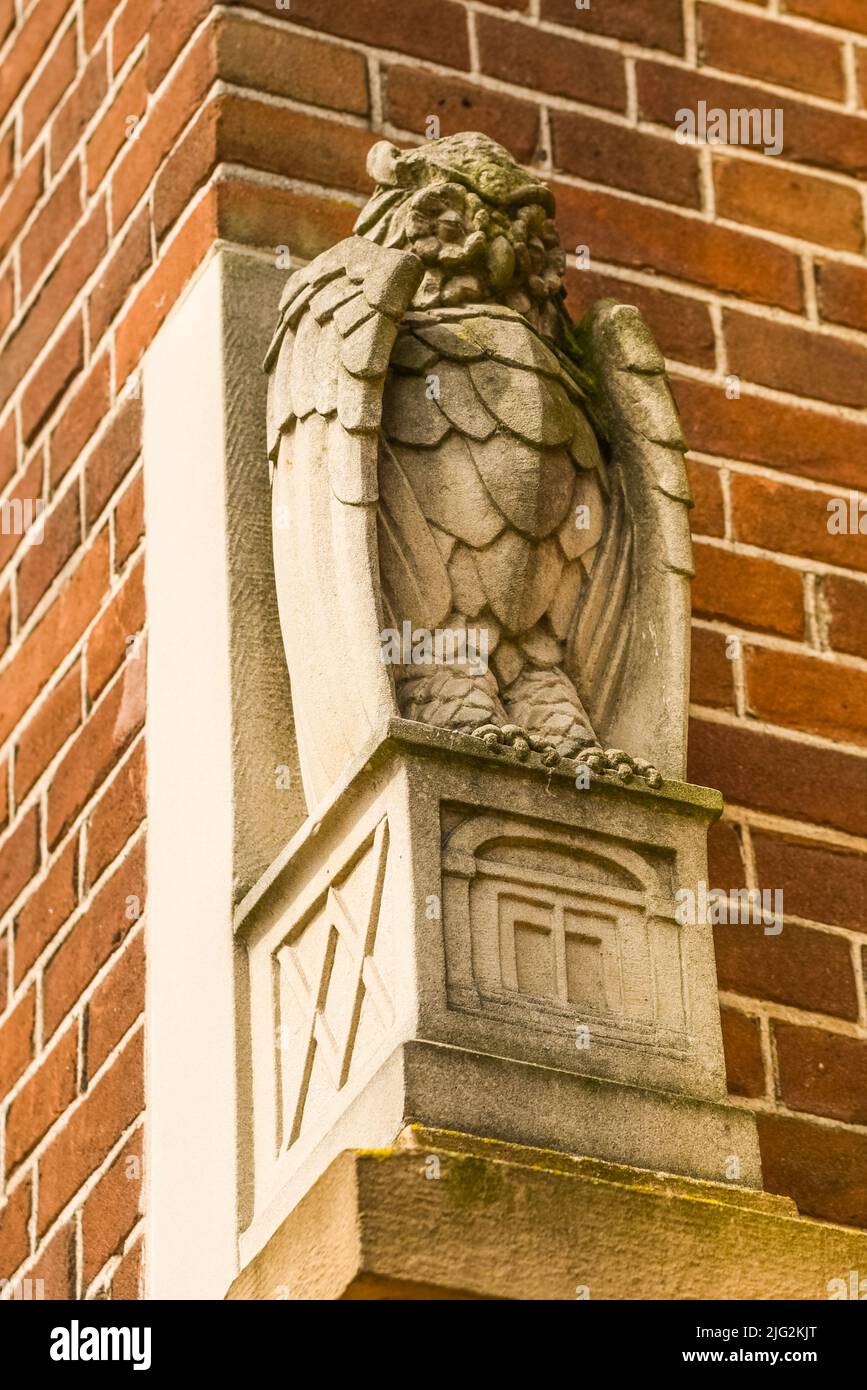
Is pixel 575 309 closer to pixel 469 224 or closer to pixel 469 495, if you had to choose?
pixel 469 224

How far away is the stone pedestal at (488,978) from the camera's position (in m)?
3.00

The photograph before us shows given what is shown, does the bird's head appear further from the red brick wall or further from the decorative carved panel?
Result: the decorative carved panel

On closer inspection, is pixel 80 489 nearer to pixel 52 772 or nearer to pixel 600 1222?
pixel 52 772

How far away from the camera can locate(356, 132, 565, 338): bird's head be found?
3.50m

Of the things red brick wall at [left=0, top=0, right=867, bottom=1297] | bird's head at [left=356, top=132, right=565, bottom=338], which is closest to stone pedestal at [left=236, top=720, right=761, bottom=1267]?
red brick wall at [left=0, top=0, right=867, bottom=1297]

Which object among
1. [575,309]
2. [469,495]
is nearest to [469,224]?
[469,495]

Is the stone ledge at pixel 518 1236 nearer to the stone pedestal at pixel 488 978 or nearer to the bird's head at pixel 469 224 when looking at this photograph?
the stone pedestal at pixel 488 978

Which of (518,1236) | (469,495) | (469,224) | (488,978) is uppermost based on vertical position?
(469,224)

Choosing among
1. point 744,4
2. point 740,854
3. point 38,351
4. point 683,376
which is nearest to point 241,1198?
A: point 740,854

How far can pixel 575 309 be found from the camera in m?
4.06

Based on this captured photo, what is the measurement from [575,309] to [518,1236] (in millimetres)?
1517

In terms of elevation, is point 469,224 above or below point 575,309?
below

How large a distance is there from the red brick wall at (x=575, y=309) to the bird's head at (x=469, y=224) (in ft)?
1.01

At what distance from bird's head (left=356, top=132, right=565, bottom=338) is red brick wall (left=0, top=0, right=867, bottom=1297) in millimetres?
308
